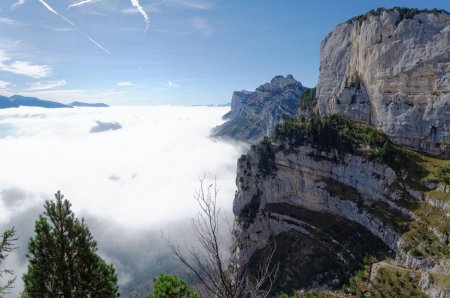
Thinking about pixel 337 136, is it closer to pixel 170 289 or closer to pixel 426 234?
pixel 426 234

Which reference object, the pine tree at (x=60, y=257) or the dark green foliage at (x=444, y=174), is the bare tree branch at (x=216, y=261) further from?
the dark green foliage at (x=444, y=174)

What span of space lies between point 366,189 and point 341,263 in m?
24.1

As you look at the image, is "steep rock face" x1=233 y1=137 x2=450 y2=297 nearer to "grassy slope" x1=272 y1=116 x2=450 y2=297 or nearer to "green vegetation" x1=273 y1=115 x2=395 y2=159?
"grassy slope" x1=272 y1=116 x2=450 y2=297

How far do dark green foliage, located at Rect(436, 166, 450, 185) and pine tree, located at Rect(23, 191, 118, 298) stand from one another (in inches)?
3406

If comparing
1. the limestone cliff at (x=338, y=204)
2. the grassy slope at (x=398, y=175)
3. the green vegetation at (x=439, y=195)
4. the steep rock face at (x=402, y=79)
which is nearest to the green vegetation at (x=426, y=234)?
the grassy slope at (x=398, y=175)

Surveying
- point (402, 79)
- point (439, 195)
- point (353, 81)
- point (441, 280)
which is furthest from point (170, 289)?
point (353, 81)

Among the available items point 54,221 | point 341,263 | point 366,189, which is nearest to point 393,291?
point 341,263

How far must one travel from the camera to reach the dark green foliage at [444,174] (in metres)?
81.6

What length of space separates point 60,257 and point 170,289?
9.79 metres

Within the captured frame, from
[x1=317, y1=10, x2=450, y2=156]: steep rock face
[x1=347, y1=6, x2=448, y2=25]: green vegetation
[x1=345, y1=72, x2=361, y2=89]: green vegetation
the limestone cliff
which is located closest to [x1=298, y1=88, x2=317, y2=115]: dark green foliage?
[x1=317, y1=10, x2=450, y2=156]: steep rock face

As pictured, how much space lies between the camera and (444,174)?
274 ft

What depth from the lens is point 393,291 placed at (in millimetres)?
65188

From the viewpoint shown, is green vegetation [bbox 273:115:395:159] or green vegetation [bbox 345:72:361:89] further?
green vegetation [bbox 345:72:361:89]

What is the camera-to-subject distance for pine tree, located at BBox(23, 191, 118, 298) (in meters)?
24.2
